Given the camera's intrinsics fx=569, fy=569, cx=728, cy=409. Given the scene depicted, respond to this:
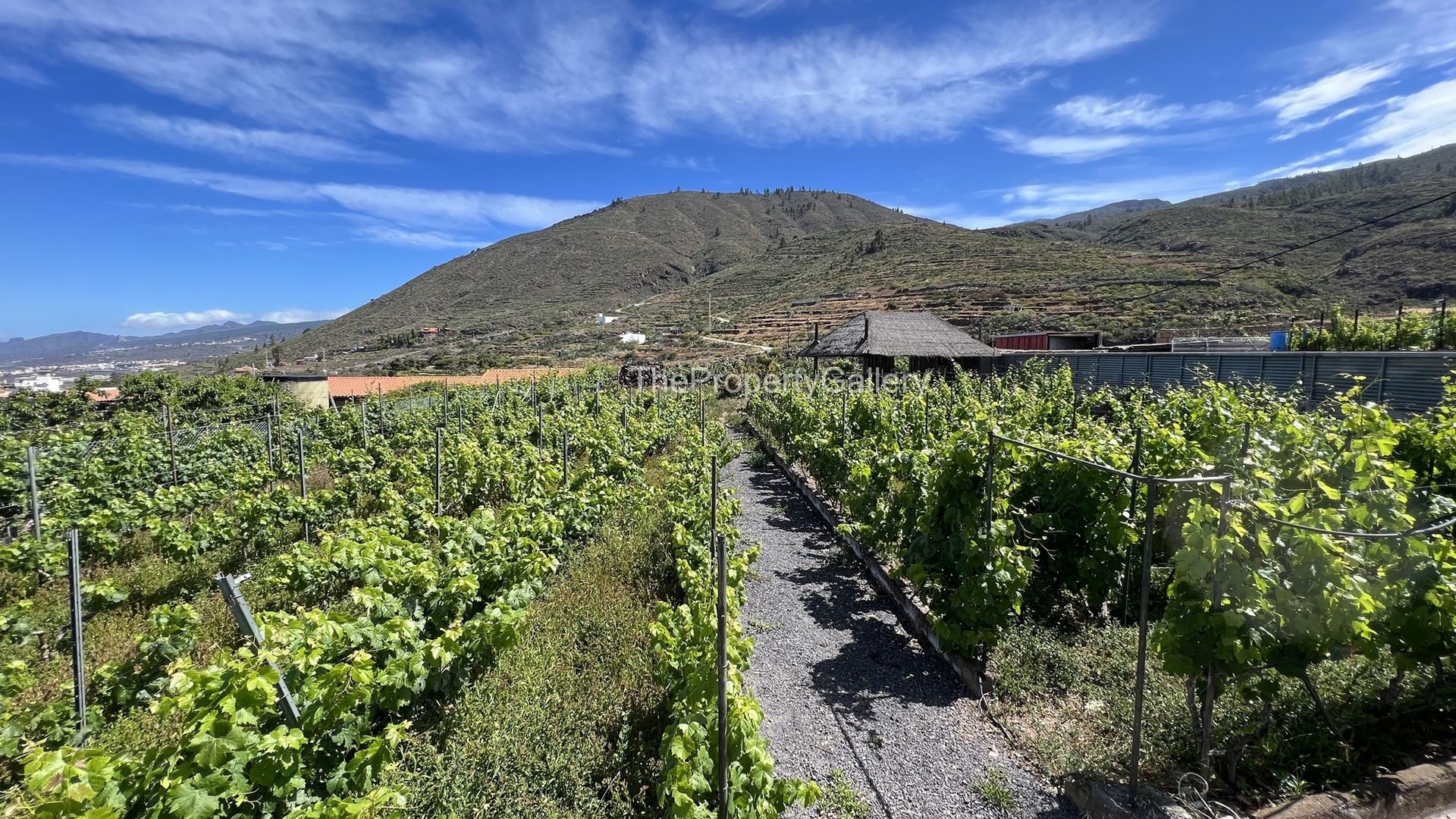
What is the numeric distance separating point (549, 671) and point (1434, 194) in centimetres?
8342

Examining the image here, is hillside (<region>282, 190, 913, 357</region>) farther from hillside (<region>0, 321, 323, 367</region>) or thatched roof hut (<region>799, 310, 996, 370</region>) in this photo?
hillside (<region>0, 321, 323, 367</region>)

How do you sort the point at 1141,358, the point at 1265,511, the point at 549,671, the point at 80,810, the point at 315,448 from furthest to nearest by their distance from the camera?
1. the point at 1141,358
2. the point at 315,448
3. the point at 549,671
4. the point at 1265,511
5. the point at 80,810

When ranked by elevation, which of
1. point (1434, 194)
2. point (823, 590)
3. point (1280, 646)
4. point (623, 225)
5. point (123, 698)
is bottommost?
point (823, 590)

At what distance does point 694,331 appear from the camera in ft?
142

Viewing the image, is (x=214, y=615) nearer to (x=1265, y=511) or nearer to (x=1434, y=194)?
(x=1265, y=511)

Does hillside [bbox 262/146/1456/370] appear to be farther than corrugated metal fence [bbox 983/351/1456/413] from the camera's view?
Yes

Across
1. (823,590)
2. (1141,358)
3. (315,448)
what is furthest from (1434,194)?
(315,448)

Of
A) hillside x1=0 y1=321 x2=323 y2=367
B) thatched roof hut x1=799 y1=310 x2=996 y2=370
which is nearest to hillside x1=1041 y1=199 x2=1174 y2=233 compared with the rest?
thatched roof hut x1=799 y1=310 x2=996 y2=370

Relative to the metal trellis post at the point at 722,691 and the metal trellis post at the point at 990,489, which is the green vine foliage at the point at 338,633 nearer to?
the metal trellis post at the point at 722,691

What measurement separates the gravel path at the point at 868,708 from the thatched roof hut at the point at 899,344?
569 inches

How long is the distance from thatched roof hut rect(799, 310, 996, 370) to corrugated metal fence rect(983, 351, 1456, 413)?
2882 mm

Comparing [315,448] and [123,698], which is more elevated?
[315,448]

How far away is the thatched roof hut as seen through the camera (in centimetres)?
1988

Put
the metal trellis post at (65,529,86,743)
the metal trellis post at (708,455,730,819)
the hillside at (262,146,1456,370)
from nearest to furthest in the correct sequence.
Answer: the metal trellis post at (708,455,730,819) < the metal trellis post at (65,529,86,743) < the hillside at (262,146,1456,370)
